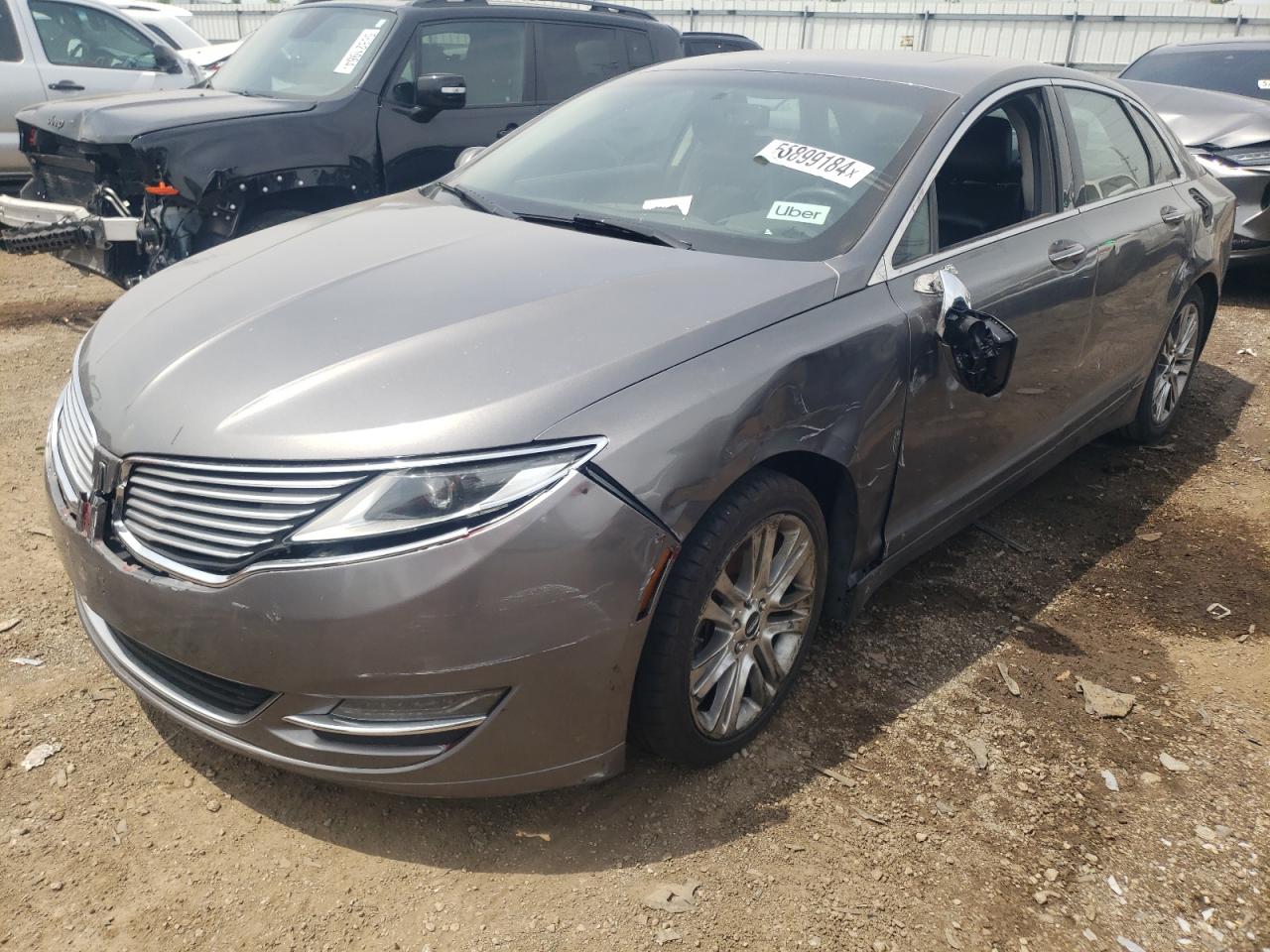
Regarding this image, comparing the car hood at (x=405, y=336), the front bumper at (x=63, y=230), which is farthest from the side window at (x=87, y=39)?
the car hood at (x=405, y=336)

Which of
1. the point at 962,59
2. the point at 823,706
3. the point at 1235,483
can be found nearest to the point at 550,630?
the point at 823,706

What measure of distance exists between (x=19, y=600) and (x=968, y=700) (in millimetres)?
2860

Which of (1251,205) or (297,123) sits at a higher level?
(297,123)

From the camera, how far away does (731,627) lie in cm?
253

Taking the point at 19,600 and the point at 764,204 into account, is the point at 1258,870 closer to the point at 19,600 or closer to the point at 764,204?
the point at 764,204

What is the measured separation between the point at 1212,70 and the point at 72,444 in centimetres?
866

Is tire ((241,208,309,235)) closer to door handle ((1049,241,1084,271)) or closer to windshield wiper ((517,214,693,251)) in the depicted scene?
windshield wiper ((517,214,693,251))

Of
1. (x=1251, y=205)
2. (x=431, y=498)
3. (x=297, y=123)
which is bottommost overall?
(x=1251, y=205)

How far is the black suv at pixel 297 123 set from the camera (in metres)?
5.08

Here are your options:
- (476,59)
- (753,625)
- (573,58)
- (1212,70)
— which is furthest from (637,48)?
(753,625)

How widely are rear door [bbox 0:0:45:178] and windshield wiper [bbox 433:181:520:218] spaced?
5582 mm

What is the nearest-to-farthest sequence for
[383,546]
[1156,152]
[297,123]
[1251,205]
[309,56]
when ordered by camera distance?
[383,546]
[1156,152]
[297,123]
[309,56]
[1251,205]

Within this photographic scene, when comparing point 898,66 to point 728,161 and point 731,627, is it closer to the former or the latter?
point 728,161

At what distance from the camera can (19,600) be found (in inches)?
129
